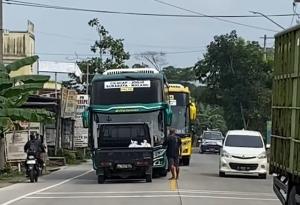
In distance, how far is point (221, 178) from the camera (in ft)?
96.4

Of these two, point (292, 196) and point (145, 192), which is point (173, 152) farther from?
point (292, 196)

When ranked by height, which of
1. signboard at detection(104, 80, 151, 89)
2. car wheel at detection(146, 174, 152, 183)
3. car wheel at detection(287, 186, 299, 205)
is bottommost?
car wheel at detection(146, 174, 152, 183)

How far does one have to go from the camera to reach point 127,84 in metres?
28.2

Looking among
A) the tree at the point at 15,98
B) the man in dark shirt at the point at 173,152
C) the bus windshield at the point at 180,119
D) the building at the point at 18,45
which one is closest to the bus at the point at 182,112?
the bus windshield at the point at 180,119

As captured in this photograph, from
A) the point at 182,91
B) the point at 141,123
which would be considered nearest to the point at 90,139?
the point at 141,123

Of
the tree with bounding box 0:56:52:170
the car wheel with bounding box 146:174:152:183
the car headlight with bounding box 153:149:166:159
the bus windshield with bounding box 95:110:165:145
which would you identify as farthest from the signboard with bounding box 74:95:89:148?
the car wheel with bounding box 146:174:152:183

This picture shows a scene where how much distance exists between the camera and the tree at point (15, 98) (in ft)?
94.2

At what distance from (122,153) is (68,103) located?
62.1ft

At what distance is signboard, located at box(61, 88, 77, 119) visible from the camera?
42097mm

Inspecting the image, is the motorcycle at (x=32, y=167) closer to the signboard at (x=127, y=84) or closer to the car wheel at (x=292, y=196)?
the signboard at (x=127, y=84)

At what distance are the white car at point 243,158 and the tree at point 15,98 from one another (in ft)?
23.0

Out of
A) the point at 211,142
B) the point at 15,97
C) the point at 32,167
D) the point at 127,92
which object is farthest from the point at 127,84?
the point at 211,142

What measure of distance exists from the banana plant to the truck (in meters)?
14.4

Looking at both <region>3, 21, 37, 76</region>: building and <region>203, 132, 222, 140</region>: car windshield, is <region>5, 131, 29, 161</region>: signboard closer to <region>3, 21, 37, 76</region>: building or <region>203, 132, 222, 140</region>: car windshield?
<region>3, 21, 37, 76</region>: building
